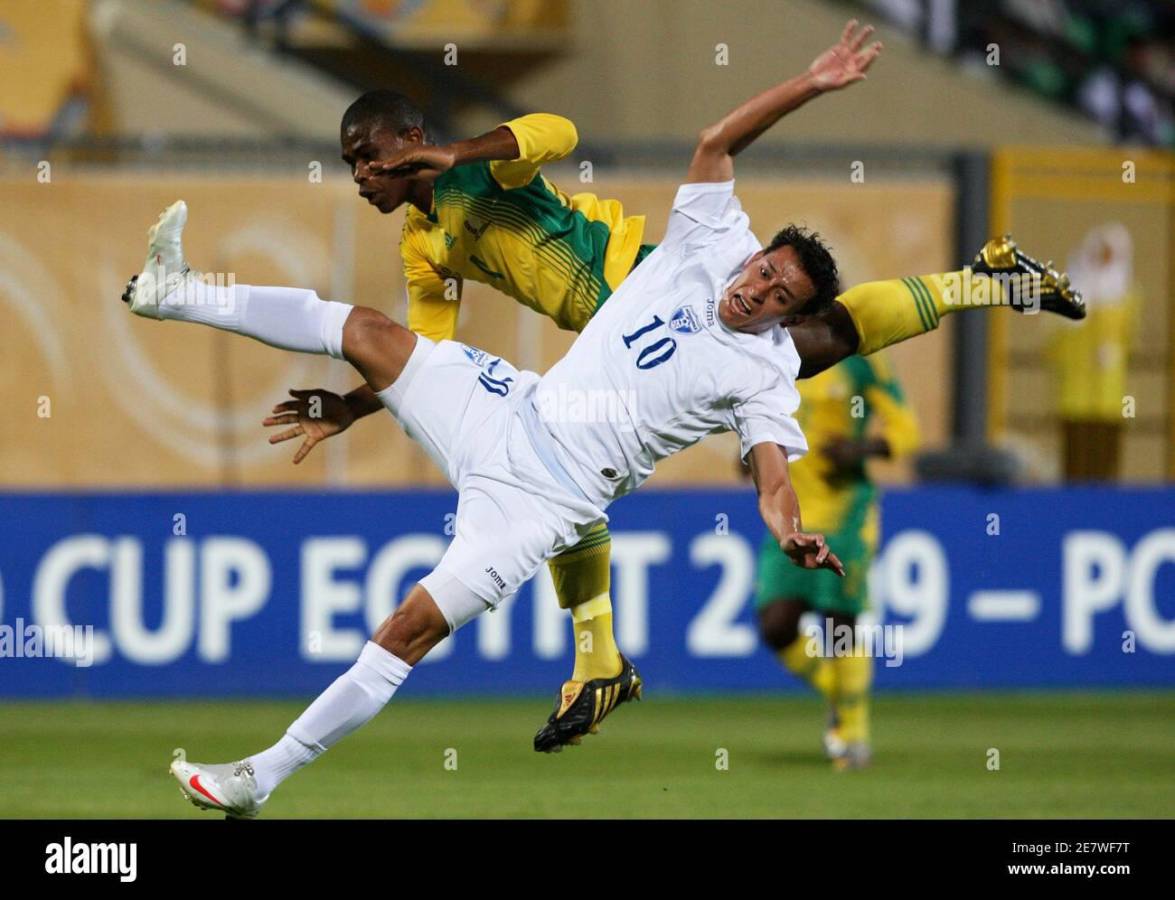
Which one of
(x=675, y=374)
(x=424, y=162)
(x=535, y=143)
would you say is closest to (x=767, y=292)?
(x=675, y=374)

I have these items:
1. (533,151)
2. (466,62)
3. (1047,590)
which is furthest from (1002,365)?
(533,151)

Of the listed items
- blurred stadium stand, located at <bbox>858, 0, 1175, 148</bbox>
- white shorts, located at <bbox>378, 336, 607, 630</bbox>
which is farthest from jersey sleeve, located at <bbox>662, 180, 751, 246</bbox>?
blurred stadium stand, located at <bbox>858, 0, 1175, 148</bbox>

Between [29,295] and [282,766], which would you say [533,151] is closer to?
[282,766]

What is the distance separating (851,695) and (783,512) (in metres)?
4.21

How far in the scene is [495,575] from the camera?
9055mm

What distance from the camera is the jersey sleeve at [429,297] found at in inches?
407

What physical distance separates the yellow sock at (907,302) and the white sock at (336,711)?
8.46 ft

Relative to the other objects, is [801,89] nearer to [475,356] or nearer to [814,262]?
[814,262]

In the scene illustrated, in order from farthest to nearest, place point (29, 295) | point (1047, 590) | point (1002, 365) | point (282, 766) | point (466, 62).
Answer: point (466, 62), point (1002, 365), point (29, 295), point (1047, 590), point (282, 766)

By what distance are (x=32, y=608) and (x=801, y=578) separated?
208 inches

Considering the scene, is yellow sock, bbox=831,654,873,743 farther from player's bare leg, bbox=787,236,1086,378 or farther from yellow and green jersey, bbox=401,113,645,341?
yellow and green jersey, bbox=401,113,645,341

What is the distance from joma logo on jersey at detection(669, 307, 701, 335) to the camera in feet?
30.1

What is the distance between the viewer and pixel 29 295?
719 inches

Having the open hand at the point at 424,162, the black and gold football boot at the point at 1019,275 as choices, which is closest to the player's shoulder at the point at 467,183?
the open hand at the point at 424,162
